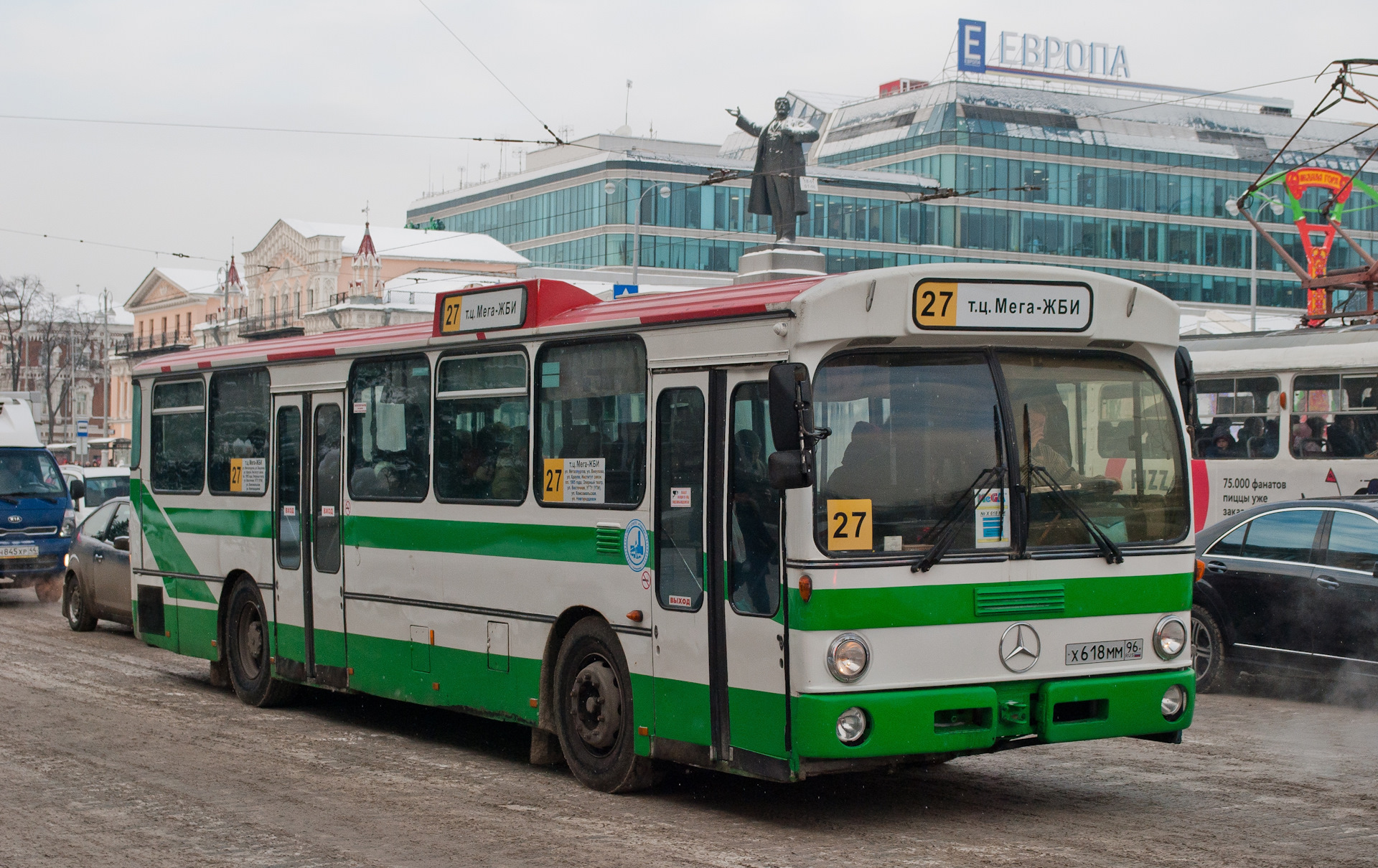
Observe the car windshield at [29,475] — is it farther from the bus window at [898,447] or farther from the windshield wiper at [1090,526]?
the windshield wiper at [1090,526]

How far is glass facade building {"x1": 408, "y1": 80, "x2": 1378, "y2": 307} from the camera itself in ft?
262

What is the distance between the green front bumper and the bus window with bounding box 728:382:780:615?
61cm

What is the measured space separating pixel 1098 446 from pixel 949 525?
37.8 inches

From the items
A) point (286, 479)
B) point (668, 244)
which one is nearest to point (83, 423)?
point (668, 244)

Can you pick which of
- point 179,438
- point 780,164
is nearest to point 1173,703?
point 179,438

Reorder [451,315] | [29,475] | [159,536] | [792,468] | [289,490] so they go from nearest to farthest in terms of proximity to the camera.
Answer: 1. [792,468]
2. [451,315]
3. [289,490]
4. [159,536]
5. [29,475]

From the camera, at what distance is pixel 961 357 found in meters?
7.93

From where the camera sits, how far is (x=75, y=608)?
18.5m

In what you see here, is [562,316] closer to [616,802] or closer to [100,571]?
[616,802]

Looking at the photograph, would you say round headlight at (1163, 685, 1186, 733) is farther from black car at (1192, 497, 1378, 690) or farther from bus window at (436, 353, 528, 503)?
black car at (1192, 497, 1378, 690)

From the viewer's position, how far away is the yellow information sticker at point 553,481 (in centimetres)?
931

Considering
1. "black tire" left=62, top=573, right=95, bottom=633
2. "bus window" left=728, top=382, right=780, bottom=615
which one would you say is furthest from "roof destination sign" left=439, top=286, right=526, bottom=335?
"black tire" left=62, top=573, right=95, bottom=633

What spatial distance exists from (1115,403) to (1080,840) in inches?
85.9

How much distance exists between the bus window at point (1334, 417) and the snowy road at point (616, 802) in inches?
259
